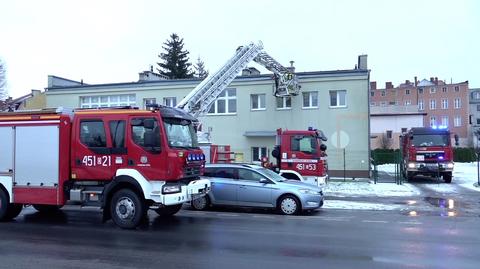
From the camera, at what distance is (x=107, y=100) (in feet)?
121

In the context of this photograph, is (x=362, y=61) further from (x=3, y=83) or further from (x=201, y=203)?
(x=3, y=83)

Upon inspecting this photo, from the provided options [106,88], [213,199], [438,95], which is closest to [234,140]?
[106,88]

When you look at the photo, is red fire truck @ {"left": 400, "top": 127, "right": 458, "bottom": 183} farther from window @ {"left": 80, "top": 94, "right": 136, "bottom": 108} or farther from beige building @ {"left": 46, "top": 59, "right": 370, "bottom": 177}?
window @ {"left": 80, "top": 94, "right": 136, "bottom": 108}

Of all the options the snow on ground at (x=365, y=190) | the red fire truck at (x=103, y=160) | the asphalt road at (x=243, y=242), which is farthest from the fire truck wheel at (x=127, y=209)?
the snow on ground at (x=365, y=190)

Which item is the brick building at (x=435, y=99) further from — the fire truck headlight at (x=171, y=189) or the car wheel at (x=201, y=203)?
the fire truck headlight at (x=171, y=189)

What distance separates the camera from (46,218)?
1341 centimetres

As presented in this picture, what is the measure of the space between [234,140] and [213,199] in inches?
707

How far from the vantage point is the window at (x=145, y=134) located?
11.4 m

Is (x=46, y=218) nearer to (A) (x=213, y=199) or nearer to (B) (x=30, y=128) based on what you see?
(B) (x=30, y=128)

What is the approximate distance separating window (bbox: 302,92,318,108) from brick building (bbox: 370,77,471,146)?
2980 inches

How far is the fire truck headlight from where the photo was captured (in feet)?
37.1

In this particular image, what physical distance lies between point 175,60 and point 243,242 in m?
62.1

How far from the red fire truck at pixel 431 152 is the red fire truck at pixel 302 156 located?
10.7 meters

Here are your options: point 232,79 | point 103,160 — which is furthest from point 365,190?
point 103,160
